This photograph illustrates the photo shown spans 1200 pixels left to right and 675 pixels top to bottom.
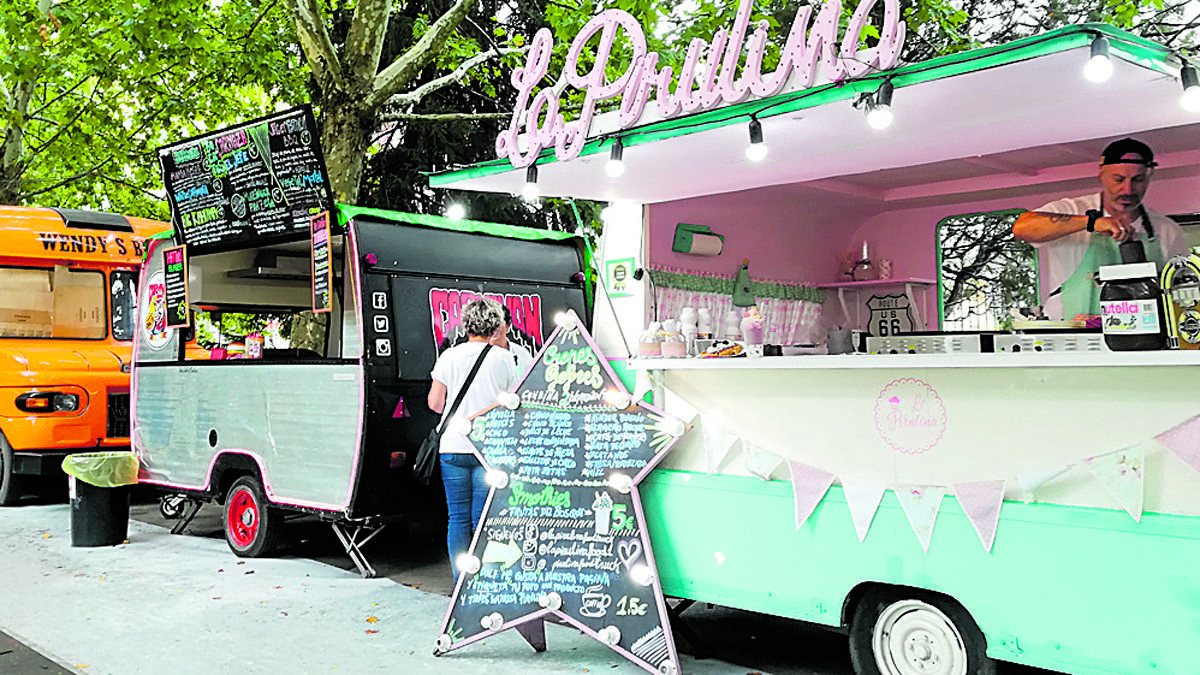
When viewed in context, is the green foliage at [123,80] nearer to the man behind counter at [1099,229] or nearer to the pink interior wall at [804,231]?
the pink interior wall at [804,231]

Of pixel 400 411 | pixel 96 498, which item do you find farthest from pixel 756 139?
pixel 96 498

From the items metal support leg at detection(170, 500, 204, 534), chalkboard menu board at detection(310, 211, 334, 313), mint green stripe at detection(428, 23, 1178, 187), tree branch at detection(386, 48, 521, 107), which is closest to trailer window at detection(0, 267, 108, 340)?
metal support leg at detection(170, 500, 204, 534)

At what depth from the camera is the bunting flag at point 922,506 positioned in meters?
4.03

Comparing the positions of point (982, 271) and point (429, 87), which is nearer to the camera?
point (982, 271)

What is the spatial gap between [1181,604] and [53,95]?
19182 millimetres

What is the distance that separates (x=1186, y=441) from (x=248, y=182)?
6.05m

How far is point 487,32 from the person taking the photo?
14.8m

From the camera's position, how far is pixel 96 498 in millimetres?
8188

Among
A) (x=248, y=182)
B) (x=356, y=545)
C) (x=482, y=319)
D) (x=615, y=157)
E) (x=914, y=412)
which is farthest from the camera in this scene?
(x=248, y=182)

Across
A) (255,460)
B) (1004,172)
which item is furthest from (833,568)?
(255,460)

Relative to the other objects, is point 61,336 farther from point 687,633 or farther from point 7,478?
point 687,633

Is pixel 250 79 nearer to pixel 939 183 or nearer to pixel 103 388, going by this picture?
pixel 103 388

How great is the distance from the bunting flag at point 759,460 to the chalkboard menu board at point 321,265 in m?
3.31

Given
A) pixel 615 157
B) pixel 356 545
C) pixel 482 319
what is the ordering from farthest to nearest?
pixel 356 545, pixel 482 319, pixel 615 157
